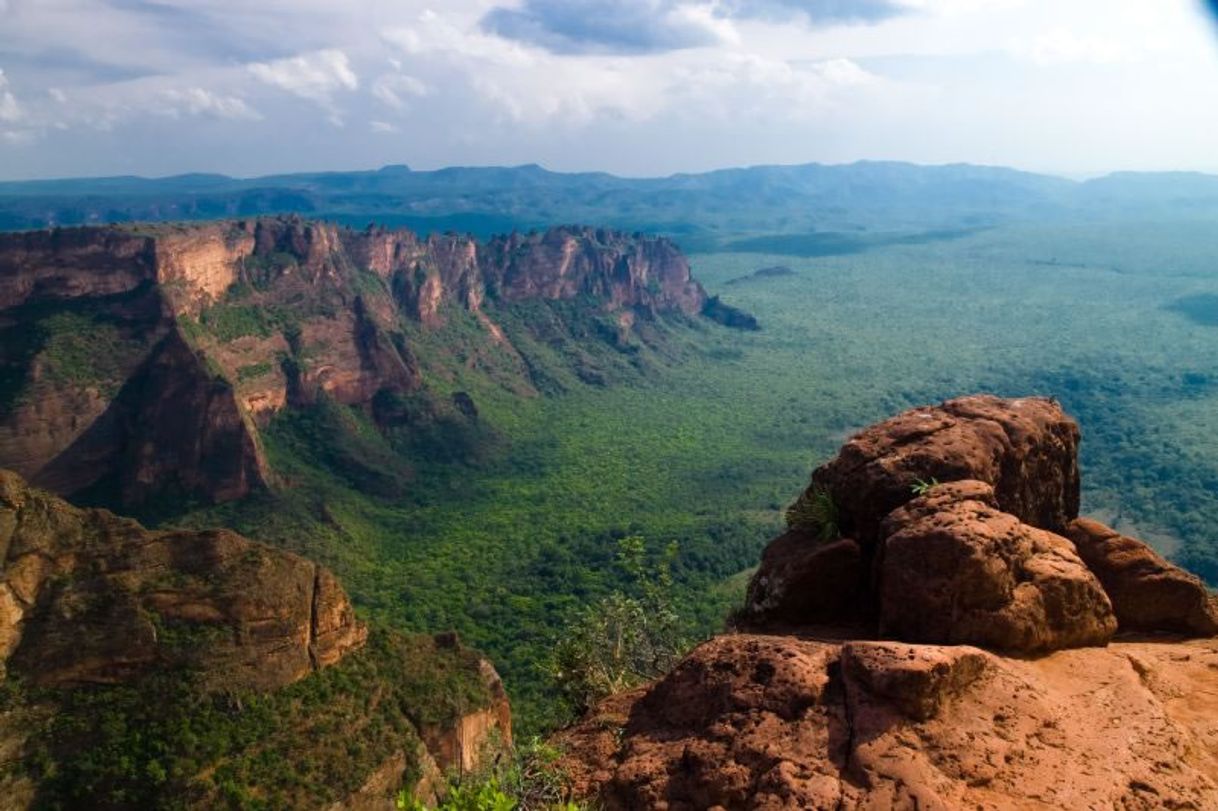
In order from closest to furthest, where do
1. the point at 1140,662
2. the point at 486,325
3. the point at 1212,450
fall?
the point at 1140,662 < the point at 1212,450 < the point at 486,325

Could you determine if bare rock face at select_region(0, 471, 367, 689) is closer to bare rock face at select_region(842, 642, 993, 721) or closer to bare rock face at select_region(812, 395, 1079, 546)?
bare rock face at select_region(812, 395, 1079, 546)

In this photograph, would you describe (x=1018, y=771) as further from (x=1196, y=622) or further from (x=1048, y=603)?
(x=1196, y=622)

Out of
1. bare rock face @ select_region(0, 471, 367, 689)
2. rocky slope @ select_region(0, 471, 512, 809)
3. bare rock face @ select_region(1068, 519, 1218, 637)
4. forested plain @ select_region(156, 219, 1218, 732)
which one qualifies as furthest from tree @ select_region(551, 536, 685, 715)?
bare rock face @ select_region(0, 471, 367, 689)

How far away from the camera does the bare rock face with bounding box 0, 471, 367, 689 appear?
2442 cm

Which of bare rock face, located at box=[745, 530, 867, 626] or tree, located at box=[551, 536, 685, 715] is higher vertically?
bare rock face, located at box=[745, 530, 867, 626]

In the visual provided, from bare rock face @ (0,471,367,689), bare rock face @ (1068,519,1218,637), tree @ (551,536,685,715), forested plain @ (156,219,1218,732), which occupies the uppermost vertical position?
bare rock face @ (1068,519,1218,637)

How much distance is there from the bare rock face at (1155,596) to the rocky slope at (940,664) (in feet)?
0.09

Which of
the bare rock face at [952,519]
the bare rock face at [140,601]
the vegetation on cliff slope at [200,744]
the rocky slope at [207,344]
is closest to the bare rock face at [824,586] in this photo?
the bare rock face at [952,519]

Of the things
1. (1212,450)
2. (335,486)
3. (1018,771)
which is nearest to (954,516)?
(1018,771)

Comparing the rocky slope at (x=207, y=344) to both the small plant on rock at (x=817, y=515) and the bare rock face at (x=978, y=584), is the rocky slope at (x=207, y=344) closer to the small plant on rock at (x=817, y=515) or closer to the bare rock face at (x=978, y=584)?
the small plant on rock at (x=817, y=515)

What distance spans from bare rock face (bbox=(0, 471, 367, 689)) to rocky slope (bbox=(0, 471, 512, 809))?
1.6 inches

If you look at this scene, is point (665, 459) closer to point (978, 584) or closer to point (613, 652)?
point (613, 652)

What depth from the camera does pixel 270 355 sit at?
73.8m

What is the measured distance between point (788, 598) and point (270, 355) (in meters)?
69.1
